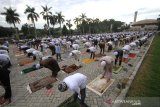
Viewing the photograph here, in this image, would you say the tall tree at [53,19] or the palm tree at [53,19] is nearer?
the palm tree at [53,19]

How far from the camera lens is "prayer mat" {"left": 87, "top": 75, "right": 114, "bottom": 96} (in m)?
6.24

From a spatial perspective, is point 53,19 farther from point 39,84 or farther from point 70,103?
point 70,103

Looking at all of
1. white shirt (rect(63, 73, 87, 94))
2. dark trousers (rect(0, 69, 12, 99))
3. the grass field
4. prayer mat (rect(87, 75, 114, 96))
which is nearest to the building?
the grass field

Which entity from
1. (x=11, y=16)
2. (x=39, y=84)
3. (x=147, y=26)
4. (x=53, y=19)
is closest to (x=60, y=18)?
(x=53, y=19)

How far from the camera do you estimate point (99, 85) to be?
6.79 m

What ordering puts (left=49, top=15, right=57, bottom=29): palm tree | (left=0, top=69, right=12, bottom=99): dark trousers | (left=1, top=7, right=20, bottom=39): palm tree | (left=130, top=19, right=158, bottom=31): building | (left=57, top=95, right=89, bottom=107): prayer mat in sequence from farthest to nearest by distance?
1. (left=130, top=19, right=158, bottom=31): building
2. (left=49, top=15, right=57, bottom=29): palm tree
3. (left=1, top=7, right=20, bottom=39): palm tree
4. (left=0, top=69, right=12, bottom=99): dark trousers
5. (left=57, top=95, right=89, bottom=107): prayer mat

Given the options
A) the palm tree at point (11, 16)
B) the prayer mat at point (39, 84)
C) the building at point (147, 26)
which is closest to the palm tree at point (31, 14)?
the palm tree at point (11, 16)

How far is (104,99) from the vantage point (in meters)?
5.63

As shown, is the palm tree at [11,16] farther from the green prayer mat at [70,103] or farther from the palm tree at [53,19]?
the green prayer mat at [70,103]

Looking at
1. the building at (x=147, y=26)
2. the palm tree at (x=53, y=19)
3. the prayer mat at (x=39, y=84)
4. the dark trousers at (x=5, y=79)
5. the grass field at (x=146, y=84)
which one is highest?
the palm tree at (x=53, y=19)

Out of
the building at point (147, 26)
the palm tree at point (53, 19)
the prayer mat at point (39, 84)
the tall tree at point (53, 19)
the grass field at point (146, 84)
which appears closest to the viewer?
the grass field at point (146, 84)

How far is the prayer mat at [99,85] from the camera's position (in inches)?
246

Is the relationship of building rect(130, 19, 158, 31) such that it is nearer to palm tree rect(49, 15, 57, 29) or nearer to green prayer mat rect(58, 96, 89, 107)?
palm tree rect(49, 15, 57, 29)

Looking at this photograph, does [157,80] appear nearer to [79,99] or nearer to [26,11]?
[79,99]
